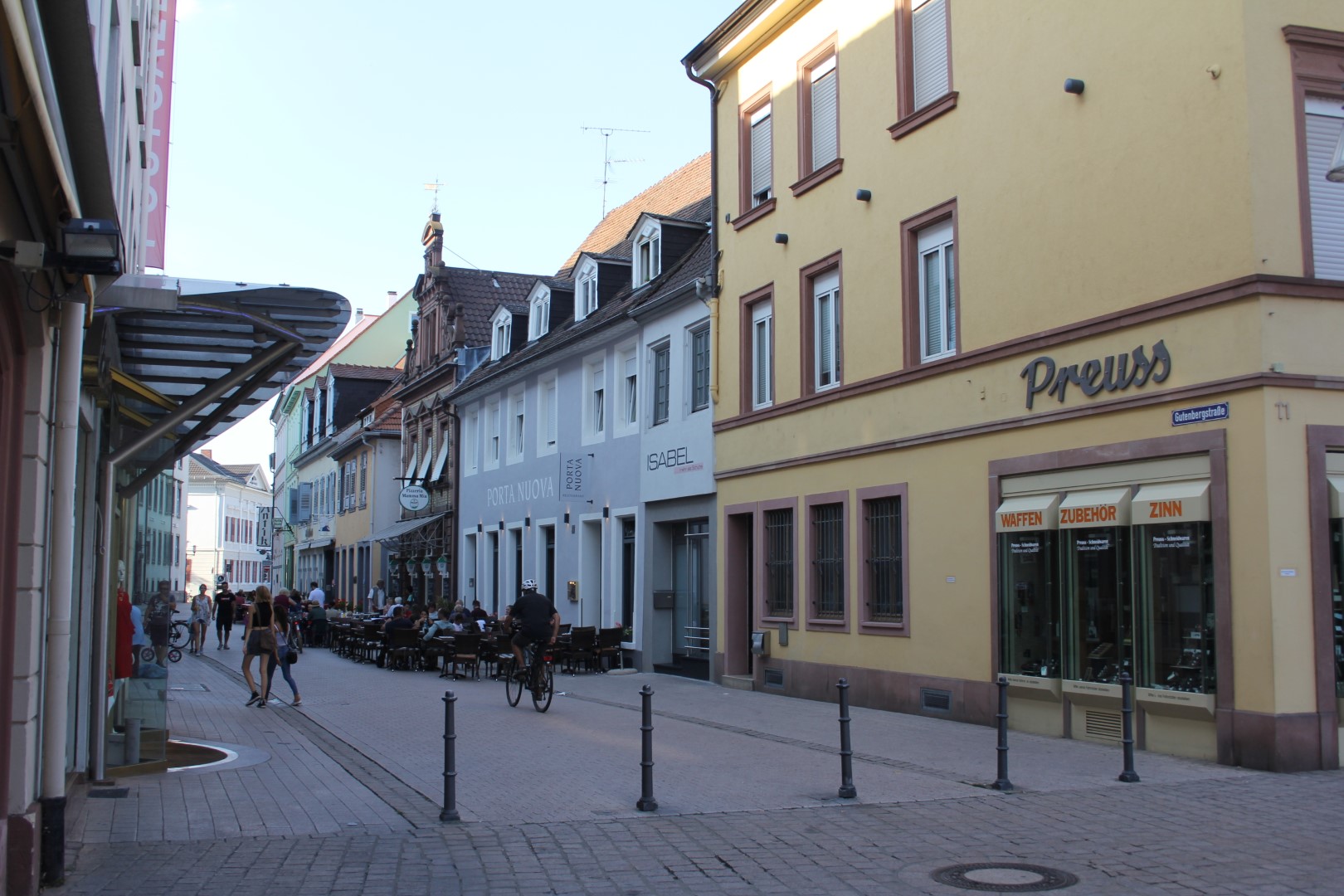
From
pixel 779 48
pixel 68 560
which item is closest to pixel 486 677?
pixel 779 48

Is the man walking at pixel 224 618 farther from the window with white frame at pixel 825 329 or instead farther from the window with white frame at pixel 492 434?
the window with white frame at pixel 825 329

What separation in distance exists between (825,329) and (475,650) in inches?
357

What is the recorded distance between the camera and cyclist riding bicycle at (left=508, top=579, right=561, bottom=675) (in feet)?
58.5

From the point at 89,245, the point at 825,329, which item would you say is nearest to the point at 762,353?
the point at 825,329

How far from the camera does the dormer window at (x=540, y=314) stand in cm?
3356

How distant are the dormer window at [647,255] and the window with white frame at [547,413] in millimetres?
4321

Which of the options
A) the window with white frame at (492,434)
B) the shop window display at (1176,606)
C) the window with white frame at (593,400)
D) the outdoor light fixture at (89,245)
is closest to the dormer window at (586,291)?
the window with white frame at (593,400)

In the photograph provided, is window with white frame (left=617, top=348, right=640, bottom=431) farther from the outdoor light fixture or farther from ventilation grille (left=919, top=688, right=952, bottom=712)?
the outdoor light fixture

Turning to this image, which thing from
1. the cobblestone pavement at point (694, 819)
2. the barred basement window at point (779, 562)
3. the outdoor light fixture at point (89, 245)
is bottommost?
the cobblestone pavement at point (694, 819)

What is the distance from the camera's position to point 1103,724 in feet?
43.3

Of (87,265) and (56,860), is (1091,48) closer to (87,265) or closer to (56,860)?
(87,265)

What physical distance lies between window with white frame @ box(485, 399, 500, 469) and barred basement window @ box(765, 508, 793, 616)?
15.7 m

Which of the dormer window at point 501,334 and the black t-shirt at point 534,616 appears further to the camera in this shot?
the dormer window at point 501,334

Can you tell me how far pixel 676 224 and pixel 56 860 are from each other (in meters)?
20.9
